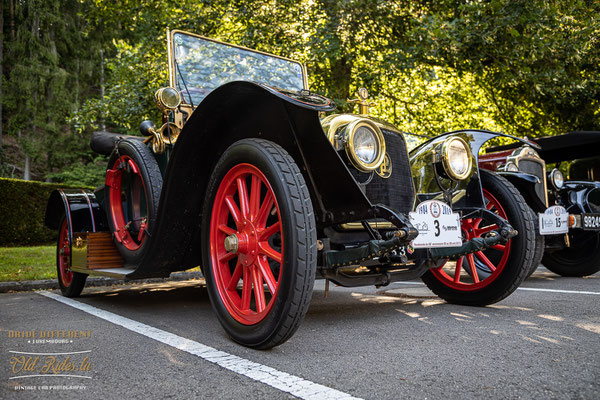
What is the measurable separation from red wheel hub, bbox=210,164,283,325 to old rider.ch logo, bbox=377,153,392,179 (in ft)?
2.50

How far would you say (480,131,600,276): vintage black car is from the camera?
4987mm

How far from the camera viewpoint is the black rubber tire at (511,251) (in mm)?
3297

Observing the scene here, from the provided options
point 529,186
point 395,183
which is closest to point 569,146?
point 529,186

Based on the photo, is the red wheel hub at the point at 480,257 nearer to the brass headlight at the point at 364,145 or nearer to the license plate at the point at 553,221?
the license plate at the point at 553,221

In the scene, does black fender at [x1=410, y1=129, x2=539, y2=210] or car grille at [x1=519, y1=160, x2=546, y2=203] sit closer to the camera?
black fender at [x1=410, y1=129, x2=539, y2=210]

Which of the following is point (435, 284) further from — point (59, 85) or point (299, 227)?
point (59, 85)

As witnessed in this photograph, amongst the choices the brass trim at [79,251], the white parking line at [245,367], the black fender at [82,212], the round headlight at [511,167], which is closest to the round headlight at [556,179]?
the round headlight at [511,167]

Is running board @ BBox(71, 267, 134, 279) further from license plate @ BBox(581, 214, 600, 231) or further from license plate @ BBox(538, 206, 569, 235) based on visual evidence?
license plate @ BBox(581, 214, 600, 231)

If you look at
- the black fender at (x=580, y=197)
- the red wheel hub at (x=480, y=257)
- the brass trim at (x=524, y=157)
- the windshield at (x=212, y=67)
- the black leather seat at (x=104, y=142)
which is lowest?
the red wheel hub at (x=480, y=257)

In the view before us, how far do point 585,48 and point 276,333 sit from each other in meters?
9.39

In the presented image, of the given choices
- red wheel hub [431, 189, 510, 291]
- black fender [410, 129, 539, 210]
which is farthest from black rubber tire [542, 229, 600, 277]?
black fender [410, 129, 539, 210]

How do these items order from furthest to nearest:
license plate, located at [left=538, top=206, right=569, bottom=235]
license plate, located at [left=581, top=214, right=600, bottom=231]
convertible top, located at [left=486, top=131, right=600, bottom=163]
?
1. convertible top, located at [left=486, top=131, right=600, bottom=163]
2. license plate, located at [left=581, top=214, right=600, bottom=231]
3. license plate, located at [left=538, top=206, right=569, bottom=235]

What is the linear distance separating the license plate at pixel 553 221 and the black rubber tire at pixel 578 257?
3.46ft

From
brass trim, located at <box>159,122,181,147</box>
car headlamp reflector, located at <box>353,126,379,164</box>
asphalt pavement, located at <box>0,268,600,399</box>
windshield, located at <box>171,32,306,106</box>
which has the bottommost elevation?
asphalt pavement, located at <box>0,268,600,399</box>
